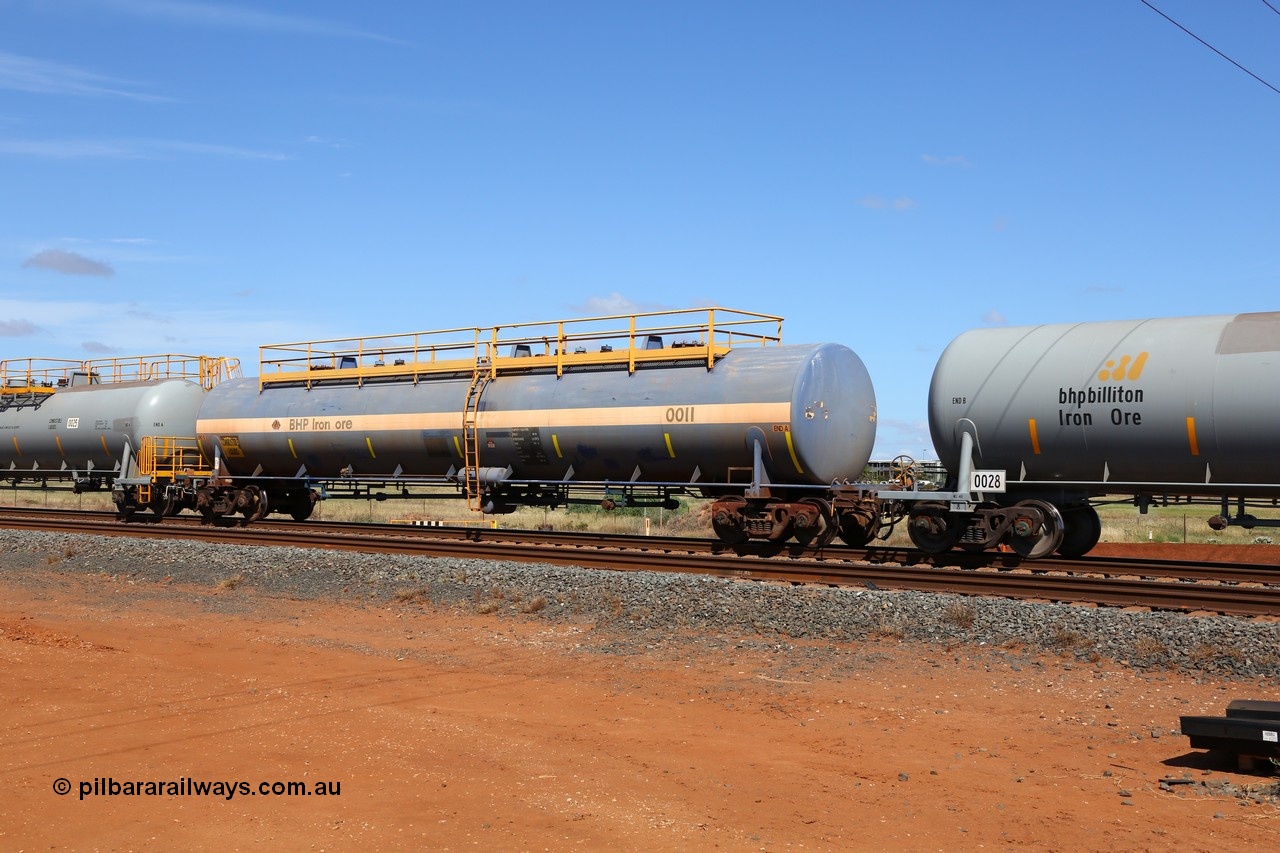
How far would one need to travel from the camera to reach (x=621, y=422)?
21328mm

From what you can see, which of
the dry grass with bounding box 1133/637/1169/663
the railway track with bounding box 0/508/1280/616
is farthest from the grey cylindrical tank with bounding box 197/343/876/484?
the dry grass with bounding box 1133/637/1169/663

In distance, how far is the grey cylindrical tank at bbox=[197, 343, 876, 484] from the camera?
19984 millimetres

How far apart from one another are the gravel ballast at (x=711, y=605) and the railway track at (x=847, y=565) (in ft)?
4.09

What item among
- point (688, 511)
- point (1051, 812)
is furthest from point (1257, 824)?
point (688, 511)

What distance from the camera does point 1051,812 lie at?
744 cm

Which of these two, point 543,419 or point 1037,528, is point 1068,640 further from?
point 543,419


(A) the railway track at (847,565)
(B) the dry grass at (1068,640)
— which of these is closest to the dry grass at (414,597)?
(A) the railway track at (847,565)

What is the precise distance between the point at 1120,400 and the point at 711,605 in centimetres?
760

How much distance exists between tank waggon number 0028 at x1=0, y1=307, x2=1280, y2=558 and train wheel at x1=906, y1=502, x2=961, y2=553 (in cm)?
4

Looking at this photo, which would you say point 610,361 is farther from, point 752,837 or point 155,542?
point 752,837

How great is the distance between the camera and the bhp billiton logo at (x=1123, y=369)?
17.4 metres

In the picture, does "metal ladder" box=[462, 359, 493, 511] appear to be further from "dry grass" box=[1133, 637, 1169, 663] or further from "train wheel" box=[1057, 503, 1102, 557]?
"dry grass" box=[1133, 637, 1169, 663]

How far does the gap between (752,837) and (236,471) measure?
2443 cm

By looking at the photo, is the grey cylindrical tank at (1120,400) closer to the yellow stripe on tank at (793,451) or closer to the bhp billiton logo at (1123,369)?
the bhp billiton logo at (1123,369)
